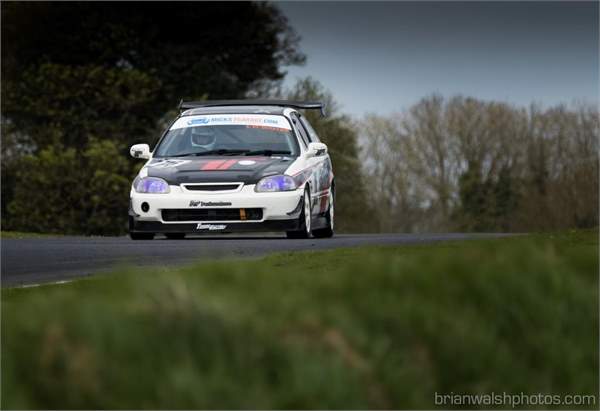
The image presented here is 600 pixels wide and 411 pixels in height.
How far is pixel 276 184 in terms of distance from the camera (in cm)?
1955

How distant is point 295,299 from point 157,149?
13.0 meters

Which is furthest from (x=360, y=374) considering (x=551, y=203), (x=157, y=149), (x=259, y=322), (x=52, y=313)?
(x=551, y=203)

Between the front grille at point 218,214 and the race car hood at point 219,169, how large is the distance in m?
0.37

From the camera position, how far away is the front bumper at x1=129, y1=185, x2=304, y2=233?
1948cm

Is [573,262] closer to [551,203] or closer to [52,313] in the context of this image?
[52,313]

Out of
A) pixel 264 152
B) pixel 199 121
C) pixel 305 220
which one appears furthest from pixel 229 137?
pixel 305 220

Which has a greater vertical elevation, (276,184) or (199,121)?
(199,121)

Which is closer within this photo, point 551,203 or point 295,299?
point 295,299

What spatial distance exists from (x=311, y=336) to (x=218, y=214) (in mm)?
12109

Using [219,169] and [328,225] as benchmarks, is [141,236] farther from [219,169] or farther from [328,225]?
[328,225]

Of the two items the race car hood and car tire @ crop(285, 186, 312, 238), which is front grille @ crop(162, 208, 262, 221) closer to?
the race car hood

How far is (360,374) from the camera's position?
292 inches

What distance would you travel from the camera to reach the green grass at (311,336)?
696cm
